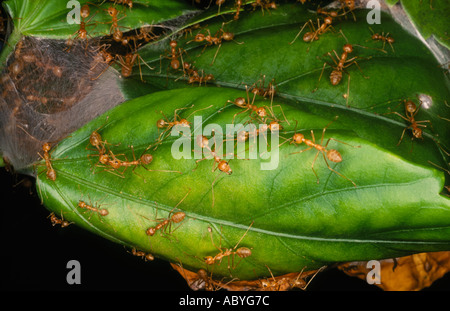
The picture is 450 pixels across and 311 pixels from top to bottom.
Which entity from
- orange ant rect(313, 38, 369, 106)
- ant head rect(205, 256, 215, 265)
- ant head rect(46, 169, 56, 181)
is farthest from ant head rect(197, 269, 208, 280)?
orange ant rect(313, 38, 369, 106)

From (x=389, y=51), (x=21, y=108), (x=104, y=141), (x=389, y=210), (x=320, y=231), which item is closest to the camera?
(x=389, y=210)

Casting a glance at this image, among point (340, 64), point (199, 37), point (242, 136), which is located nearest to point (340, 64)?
point (340, 64)

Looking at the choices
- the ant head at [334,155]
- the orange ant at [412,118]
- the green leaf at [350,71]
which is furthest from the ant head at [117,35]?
the orange ant at [412,118]

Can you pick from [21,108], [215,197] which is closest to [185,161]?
[215,197]

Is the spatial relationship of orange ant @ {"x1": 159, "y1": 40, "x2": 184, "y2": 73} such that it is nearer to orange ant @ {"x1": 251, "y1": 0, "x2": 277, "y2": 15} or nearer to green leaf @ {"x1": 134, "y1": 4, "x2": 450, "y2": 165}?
green leaf @ {"x1": 134, "y1": 4, "x2": 450, "y2": 165}

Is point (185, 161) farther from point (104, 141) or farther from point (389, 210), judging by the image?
point (389, 210)

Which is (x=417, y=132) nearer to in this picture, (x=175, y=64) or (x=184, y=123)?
(x=184, y=123)

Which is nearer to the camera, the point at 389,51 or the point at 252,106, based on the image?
the point at 252,106
